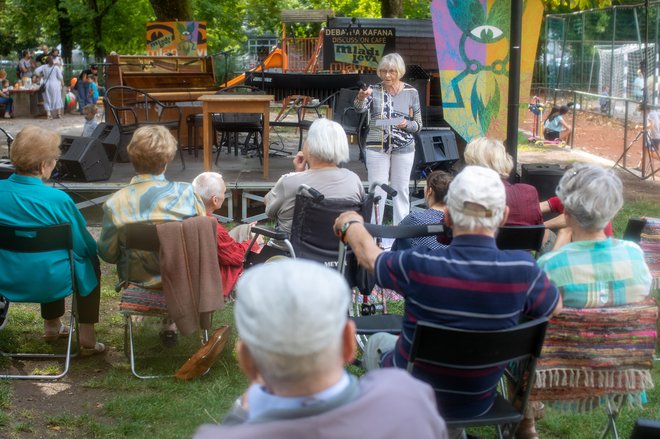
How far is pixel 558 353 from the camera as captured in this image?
3373 mm

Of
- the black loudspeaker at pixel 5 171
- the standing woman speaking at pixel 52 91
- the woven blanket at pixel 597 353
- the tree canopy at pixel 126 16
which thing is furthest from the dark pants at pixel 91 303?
the tree canopy at pixel 126 16

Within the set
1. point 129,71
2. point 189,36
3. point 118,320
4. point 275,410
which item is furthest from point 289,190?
point 189,36

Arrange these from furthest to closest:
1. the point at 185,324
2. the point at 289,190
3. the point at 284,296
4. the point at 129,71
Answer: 1. the point at 129,71
2. the point at 289,190
3. the point at 185,324
4. the point at 284,296

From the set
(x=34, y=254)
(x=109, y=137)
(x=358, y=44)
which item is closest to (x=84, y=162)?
(x=109, y=137)

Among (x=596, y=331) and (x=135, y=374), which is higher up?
(x=596, y=331)

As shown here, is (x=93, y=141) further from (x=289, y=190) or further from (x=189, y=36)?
(x=189, y=36)

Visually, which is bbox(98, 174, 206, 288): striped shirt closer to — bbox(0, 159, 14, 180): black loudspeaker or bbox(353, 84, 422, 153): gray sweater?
bbox(0, 159, 14, 180): black loudspeaker

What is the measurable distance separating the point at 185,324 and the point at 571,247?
84.0 inches

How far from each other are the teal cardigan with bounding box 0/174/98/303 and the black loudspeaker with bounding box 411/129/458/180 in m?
4.59

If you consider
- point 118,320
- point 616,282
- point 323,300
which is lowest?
point 118,320

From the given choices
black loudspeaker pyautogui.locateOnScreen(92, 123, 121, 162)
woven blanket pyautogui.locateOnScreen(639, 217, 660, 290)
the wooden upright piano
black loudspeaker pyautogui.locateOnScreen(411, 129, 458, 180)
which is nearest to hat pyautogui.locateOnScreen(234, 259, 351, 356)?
woven blanket pyautogui.locateOnScreen(639, 217, 660, 290)

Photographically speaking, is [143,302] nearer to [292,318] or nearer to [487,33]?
[292,318]

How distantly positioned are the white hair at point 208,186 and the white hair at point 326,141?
22.1 inches

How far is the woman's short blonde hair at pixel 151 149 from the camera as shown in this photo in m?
4.85
